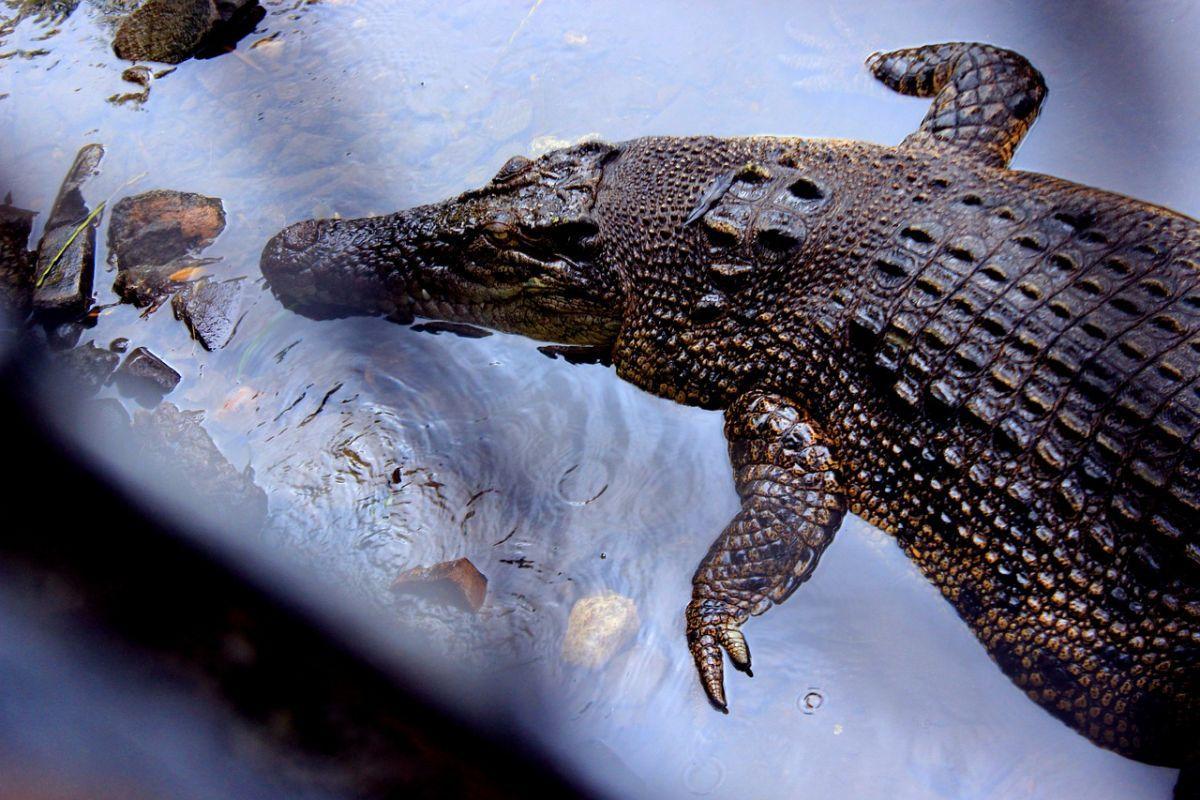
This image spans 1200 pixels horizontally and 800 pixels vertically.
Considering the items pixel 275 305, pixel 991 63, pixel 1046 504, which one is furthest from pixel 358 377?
pixel 991 63

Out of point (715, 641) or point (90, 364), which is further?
point (90, 364)

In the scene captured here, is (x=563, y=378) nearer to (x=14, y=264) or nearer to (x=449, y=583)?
(x=449, y=583)

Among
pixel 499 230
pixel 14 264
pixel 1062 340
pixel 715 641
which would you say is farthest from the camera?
pixel 14 264

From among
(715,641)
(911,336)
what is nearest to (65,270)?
(715,641)

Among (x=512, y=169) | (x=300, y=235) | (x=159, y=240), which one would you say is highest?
(x=512, y=169)

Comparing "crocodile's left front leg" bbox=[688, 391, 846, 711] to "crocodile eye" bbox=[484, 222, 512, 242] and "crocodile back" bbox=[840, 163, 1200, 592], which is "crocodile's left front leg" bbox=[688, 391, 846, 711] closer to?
"crocodile back" bbox=[840, 163, 1200, 592]

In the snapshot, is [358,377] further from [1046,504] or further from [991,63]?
[991,63]

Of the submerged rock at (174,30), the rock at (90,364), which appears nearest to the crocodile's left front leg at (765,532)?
the rock at (90,364)
